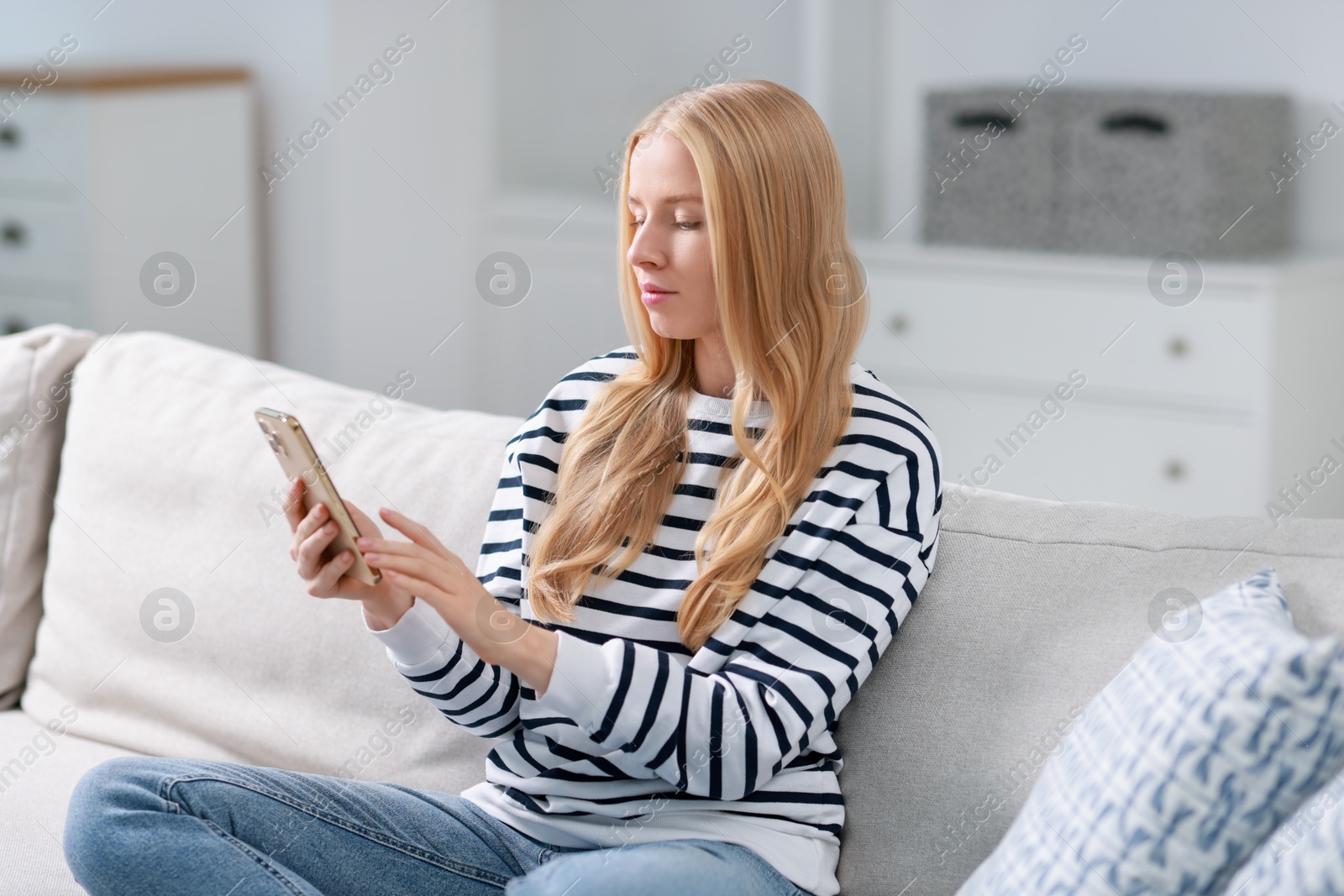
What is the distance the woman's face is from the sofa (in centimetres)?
31

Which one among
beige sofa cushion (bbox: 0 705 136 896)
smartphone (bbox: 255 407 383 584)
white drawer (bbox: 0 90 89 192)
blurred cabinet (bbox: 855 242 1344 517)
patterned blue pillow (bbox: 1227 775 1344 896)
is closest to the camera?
patterned blue pillow (bbox: 1227 775 1344 896)

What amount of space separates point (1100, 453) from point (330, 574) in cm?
198

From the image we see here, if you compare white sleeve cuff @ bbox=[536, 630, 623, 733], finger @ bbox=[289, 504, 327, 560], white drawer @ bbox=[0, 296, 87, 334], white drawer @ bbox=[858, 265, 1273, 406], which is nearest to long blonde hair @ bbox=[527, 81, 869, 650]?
white sleeve cuff @ bbox=[536, 630, 623, 733]

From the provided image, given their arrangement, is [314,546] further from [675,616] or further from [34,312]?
[34,312]

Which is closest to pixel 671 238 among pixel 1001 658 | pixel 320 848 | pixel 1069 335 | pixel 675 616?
pixel 675 616

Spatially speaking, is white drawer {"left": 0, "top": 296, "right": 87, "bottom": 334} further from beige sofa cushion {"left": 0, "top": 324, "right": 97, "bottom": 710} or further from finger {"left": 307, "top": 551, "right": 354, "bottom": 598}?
finger {"left": 307, "top": 551, "right": 354, "bottom": 598}

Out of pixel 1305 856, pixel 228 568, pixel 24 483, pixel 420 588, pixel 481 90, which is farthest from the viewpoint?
pixel 481 90

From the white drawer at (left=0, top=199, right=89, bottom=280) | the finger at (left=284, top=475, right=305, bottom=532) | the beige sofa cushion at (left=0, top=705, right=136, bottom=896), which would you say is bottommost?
the beige sofa cushion at (left=0, top=705, right=136, bottom=896)

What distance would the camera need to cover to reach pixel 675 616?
114 cm

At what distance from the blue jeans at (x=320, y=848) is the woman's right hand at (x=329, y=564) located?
0.51 ft

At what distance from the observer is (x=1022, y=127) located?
2.69 meters

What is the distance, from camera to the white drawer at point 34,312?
277 centimetres

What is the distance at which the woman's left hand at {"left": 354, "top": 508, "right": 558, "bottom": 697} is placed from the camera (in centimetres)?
102

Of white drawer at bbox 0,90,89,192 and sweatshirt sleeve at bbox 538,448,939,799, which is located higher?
white drawer at bbox 0,90,89,192
